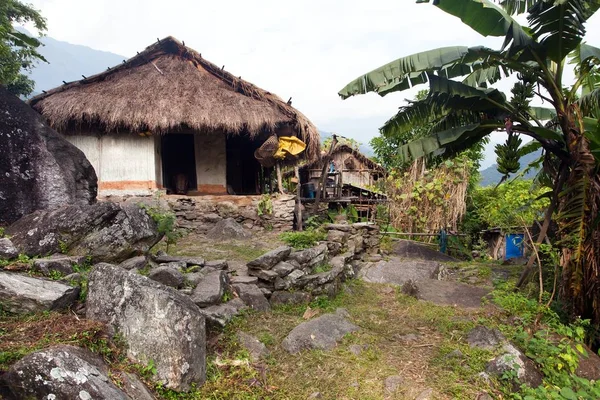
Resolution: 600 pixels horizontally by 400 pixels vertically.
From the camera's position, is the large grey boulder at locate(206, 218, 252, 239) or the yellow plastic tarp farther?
the yellow plastic tarp

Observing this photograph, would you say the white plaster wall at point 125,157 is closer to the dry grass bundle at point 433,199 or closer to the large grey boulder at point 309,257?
the large grey boulder at point 309,257

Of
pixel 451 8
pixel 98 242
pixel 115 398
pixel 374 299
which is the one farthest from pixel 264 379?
pixel 451 8

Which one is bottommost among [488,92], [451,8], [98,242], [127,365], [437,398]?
[437,398]

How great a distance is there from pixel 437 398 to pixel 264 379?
1639 millimetres

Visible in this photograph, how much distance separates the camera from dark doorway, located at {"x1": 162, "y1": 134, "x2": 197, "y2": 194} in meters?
10.8

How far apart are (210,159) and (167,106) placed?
6.18 feet

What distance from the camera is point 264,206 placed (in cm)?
981

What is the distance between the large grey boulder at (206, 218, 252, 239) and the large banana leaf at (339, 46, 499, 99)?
14.2 feet

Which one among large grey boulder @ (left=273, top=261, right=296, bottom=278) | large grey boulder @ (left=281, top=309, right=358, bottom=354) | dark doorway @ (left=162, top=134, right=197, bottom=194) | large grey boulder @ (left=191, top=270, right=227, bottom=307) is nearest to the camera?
large grey boulder @ (left=281, top=309, right=358, bottom=354)

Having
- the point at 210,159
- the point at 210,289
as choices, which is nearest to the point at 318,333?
the point at 210,289

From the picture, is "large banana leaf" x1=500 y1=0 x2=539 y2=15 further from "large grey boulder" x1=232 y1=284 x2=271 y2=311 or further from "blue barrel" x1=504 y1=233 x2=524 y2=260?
"blue barrel" x1=504 y1=233 x2=524 y2=260

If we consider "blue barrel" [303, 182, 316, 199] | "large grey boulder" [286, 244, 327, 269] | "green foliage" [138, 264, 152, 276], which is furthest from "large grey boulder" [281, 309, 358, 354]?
"blue barrel" [303, 182, 316, 199]

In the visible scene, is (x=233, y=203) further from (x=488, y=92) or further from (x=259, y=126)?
(x=488, y=92)

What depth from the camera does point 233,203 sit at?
974 cm
